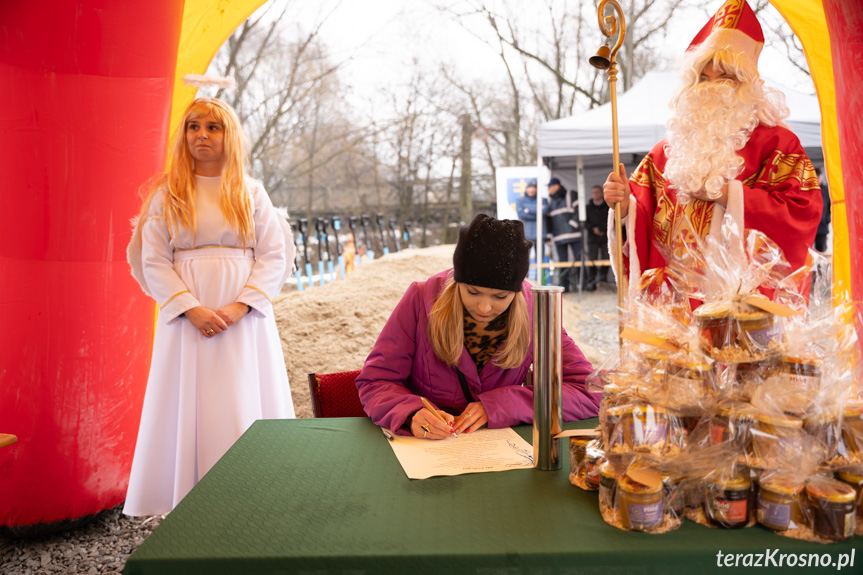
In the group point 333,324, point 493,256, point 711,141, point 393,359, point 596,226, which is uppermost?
point 711,141

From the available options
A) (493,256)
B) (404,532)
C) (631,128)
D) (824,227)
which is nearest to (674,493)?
(404,532)

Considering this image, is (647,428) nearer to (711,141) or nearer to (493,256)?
(493,256)

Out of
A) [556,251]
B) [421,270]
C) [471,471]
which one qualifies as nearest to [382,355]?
[471,471]

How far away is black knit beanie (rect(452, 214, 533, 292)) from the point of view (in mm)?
1569

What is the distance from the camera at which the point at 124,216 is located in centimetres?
255

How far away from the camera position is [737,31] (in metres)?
2.47

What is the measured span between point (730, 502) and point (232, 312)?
6.20 ft

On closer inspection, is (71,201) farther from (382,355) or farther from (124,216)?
(382,355)

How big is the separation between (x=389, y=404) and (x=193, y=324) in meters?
1.19

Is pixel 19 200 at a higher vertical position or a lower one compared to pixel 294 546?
higher

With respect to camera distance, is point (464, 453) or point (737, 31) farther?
point (737, 31)

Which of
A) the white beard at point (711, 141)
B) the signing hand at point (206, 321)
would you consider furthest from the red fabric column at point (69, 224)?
the white beard at point (711, 141)

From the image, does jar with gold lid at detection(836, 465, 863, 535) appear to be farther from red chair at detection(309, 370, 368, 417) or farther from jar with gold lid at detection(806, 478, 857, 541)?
red chair at detection(309, 370, 368, 417)

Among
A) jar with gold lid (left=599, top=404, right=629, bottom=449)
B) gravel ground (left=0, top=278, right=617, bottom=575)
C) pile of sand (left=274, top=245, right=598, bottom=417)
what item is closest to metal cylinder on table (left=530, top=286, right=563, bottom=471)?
jar with gold lid (left=599, top=404, right=629, bottom=449)
